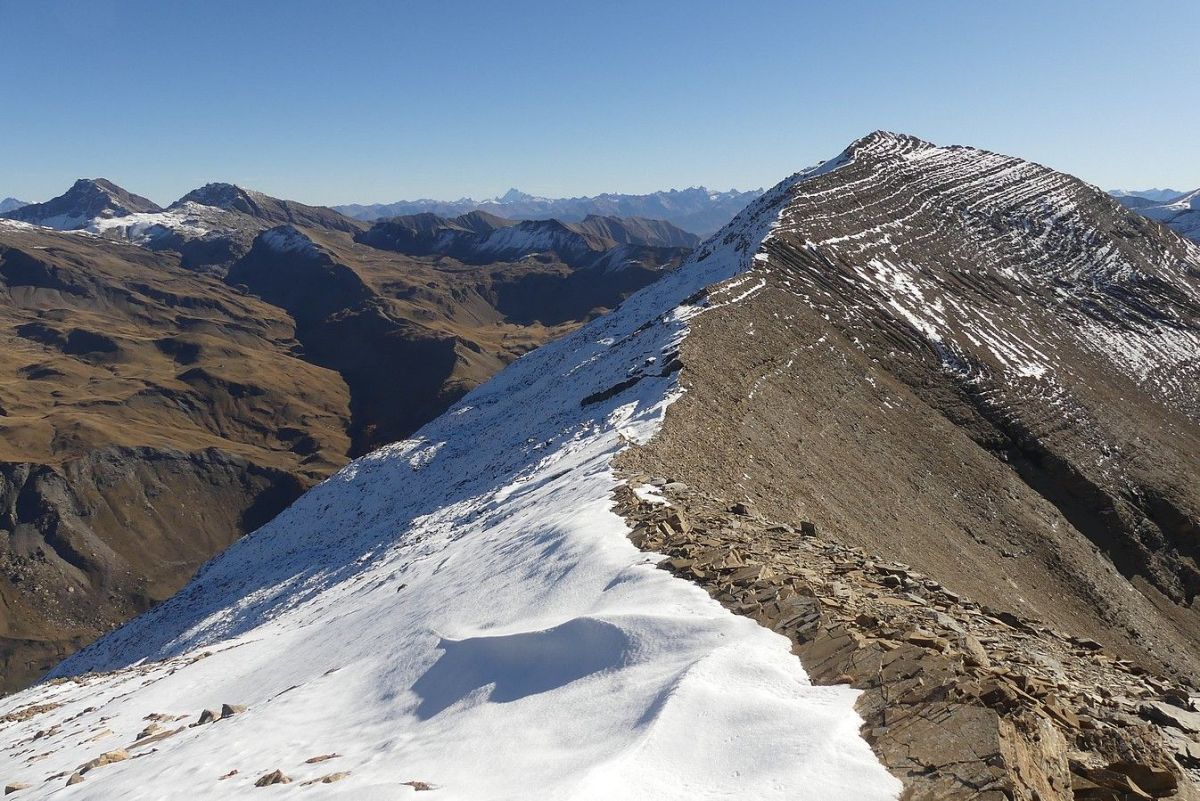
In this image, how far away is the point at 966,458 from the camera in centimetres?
3275

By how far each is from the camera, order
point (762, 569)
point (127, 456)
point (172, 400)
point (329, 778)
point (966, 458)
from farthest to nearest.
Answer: point (172, 400)
point (127, 456)
point (966, 458)
point (762, 569)
point (329, 778)

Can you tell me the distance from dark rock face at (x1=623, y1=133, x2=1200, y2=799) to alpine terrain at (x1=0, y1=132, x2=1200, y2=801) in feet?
0.33

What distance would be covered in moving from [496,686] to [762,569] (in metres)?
4.79

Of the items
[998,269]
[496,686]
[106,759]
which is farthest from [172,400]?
[496,686]

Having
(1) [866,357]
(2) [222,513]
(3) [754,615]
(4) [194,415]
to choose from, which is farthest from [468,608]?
(4) [194,415]

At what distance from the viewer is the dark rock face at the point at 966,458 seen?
782cm

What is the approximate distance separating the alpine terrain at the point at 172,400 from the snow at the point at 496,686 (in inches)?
1757

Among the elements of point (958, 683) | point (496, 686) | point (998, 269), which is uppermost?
point (998, 269)

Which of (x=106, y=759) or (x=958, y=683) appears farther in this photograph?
(x=106, y=759)

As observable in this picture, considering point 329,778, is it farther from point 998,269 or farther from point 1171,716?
point 998,269

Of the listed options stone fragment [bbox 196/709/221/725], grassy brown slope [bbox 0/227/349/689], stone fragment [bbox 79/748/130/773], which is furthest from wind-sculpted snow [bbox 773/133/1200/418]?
grassy brown slope [bbox 0/227/349/689]

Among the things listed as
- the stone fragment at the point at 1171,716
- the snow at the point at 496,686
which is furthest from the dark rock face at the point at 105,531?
the stone fragment at the point at 1171,716

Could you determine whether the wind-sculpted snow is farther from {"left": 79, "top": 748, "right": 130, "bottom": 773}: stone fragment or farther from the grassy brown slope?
the grassy brown slope

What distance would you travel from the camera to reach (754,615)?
9.82 m
